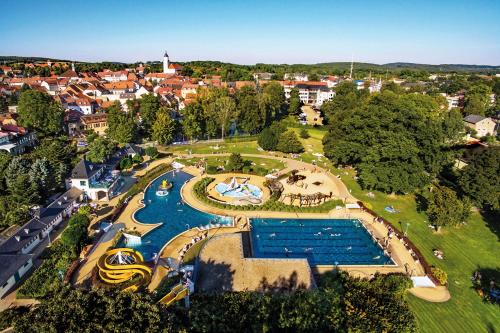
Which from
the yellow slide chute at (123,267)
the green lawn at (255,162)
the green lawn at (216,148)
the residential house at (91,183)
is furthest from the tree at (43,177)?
the green lawn at (216,148)

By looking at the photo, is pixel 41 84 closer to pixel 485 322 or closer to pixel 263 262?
pixel 263 262

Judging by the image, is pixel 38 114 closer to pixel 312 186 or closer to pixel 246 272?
pixel 312 186

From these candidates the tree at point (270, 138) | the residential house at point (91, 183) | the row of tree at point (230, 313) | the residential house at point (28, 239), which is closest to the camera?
the row of tree at point (230, 313)

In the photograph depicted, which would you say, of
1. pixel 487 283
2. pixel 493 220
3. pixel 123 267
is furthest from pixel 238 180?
pixel 493 220

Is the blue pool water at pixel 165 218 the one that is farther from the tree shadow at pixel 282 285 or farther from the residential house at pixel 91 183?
the tree shadow at pixel 282 285

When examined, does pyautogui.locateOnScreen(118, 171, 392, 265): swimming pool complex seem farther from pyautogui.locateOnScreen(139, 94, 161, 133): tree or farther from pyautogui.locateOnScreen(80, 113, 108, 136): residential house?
pyautogui.locateOnScreen(80, 113, 108, 136): residential house

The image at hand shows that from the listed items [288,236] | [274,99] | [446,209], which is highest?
[274,99]
